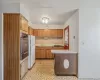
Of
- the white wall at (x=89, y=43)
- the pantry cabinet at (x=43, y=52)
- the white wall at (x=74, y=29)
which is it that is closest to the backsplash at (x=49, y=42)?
the pantry cabinet at (x=43, y=52)

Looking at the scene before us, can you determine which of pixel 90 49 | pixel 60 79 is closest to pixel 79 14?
pixel 90 49

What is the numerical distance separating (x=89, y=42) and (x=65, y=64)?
1243 mm

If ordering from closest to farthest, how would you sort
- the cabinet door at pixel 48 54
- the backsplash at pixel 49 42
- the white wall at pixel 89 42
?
1. the white wall at pixel 89 42
2. the cabinet door at pixel 48 54
3. the backsplash at pixel 49 42

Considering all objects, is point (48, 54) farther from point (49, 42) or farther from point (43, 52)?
point (49, 42)

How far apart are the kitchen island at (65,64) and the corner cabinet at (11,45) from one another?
5.12 ft

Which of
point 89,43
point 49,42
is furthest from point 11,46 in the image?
point 49,42

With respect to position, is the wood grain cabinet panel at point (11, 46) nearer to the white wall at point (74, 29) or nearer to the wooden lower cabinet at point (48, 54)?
the white wall at point (74, 29)

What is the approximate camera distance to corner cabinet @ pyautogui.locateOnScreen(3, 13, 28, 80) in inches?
149

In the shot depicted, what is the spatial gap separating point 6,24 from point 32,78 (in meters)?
2.07

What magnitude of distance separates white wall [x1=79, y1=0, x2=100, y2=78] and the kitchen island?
362mm

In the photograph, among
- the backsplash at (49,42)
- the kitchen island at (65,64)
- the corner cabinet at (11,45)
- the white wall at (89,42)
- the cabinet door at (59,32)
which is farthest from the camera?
the backsplash at (49,42)

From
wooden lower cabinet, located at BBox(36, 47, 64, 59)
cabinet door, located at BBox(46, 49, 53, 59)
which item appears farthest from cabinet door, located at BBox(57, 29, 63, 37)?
cabinet door, located at BBox(46, 49, 53, 59)

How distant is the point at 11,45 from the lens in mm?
3814

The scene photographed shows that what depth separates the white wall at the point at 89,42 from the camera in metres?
4.39
